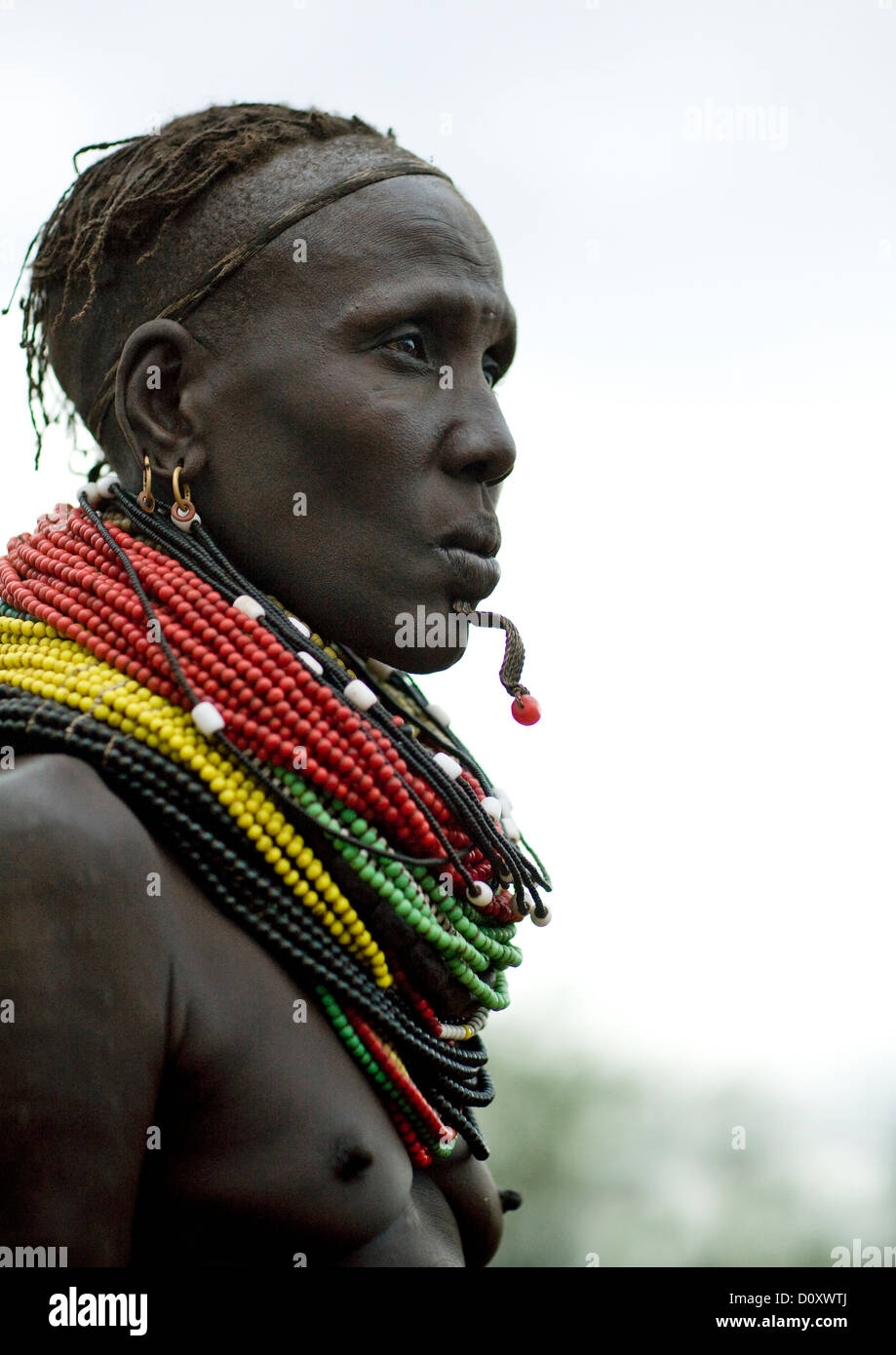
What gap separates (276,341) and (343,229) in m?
0.29

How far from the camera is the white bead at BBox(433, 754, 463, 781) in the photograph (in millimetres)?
3172

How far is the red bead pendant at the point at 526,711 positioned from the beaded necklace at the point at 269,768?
0.25m

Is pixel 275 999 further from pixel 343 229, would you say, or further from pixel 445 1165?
pixel 343 229

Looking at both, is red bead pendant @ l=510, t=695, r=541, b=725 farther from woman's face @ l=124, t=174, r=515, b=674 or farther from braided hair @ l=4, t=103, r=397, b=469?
braided hair @ l=4, t=103, r=397, b=469

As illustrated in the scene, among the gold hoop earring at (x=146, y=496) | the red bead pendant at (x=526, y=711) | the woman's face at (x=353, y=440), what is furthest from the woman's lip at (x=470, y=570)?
the gold hoop earring at (x=146, y=496)

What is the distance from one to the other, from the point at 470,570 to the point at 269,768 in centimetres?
63

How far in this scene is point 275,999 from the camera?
2.74 m

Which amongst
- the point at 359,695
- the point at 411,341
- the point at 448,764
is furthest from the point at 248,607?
the point at 411,341

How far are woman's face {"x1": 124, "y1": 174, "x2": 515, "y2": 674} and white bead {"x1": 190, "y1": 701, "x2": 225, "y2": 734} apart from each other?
0.47 m

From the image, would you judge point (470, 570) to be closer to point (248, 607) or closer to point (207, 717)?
point (248, 607)

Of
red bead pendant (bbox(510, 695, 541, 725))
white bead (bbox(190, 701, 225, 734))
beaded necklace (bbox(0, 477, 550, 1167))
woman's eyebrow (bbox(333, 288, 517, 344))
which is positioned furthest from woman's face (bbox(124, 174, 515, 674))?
white bead (bbox(190, 701, 225, 734))

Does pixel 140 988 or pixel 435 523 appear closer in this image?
pixel 140 988

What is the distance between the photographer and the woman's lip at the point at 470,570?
317cm
